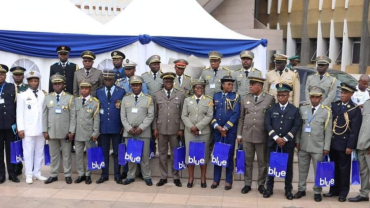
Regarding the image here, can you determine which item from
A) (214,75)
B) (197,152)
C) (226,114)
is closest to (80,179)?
(197,152)

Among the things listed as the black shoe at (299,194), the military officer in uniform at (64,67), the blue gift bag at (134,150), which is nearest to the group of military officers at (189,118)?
the black shoe at (299,194)

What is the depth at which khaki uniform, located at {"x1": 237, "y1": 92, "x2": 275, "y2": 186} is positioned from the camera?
7.11m

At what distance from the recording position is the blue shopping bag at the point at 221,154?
23.9ft

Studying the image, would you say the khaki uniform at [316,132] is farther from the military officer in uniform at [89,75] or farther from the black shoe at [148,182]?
the military officer in uniform at [89,75]

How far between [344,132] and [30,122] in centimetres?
465

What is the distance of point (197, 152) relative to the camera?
744cm

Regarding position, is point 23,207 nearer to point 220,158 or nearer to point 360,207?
point 220,158

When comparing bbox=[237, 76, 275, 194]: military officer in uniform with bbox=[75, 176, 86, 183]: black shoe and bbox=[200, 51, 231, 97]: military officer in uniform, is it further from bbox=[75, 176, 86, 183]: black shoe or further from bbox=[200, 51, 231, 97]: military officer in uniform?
bbox=[75, 176, 86, 183]: black shoe

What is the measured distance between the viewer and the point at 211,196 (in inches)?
284

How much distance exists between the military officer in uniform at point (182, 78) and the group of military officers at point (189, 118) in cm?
2

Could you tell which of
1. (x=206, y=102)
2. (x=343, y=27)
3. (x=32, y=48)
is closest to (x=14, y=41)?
(x=32, y=48)

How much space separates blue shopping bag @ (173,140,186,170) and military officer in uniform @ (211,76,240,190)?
1.85 ft

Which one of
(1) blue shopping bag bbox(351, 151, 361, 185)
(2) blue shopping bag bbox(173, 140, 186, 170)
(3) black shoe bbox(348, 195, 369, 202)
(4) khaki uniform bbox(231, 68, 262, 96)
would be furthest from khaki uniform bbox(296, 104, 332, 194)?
(2) blue shopping bag bbox(173, 140, 186, 170)

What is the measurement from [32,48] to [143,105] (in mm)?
3076
